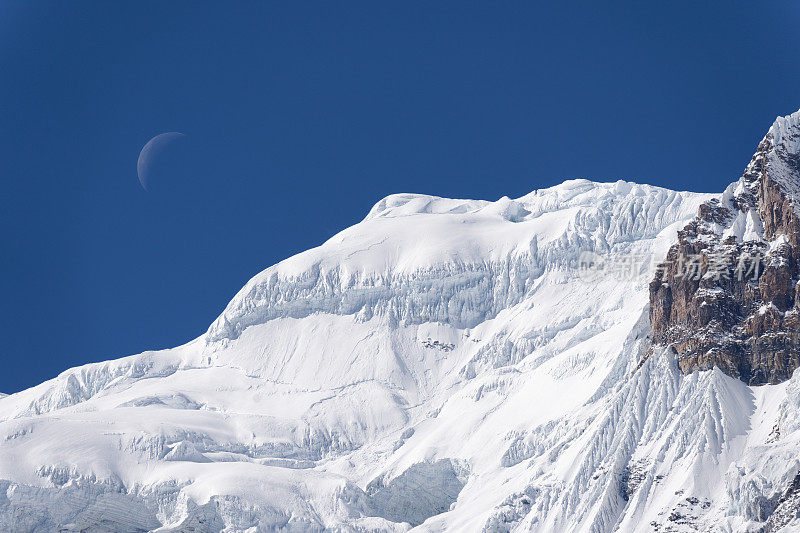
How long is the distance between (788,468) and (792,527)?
10.6m

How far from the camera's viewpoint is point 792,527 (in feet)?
625

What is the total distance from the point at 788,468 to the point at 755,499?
583cm

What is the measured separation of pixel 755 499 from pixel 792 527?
8.18 metres

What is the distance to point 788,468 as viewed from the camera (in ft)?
654

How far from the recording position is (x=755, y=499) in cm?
19800
